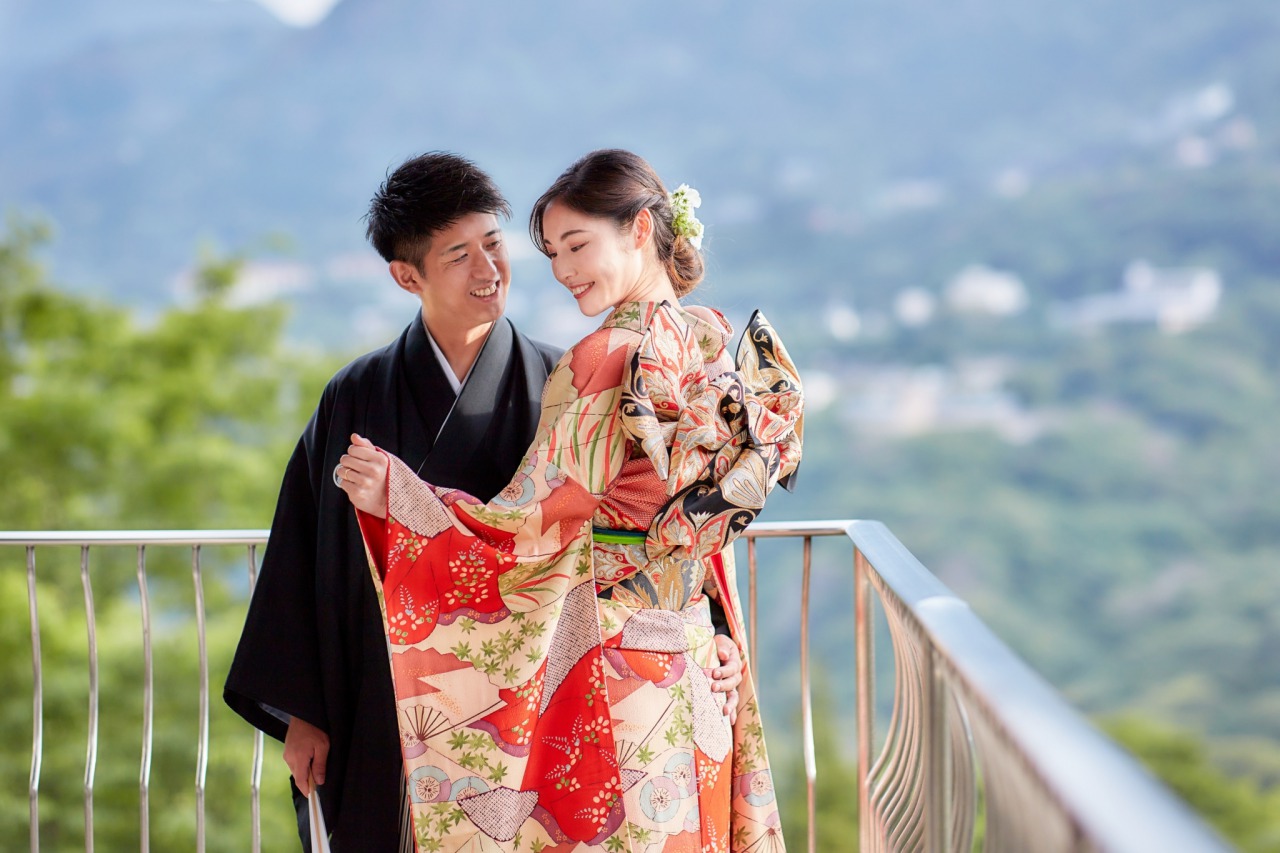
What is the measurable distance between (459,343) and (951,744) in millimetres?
1163

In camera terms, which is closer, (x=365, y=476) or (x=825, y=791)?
(x=365, y=476)

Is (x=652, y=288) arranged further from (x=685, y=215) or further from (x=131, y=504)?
(x=131, y=504)

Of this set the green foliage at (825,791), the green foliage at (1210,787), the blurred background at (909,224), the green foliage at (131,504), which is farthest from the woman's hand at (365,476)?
the green foliage at (1210,787)

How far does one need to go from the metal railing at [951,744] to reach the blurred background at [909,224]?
46.9 feet

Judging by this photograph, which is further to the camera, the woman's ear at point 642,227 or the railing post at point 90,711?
the railing post at point 90,711

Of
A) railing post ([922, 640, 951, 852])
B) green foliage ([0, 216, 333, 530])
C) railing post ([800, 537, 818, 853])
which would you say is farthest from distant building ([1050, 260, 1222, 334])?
railing post ([922, 640, 951, 852])

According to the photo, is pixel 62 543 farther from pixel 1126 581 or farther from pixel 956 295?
pixel 956 295

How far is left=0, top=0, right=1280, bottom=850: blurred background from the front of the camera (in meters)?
22.6

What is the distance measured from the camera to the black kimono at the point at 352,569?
6.59ft

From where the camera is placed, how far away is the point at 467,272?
6.71ft

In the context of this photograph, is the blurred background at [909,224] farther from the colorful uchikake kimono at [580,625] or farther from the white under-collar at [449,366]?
the colorful uchikake kimono at [580,625]

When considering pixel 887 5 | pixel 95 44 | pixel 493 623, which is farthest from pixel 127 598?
pixel 887 5

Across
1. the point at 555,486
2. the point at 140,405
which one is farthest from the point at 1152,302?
the point at 555,486

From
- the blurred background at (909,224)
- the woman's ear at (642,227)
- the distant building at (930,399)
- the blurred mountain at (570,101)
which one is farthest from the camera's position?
the blurred mountain at (570,101)
